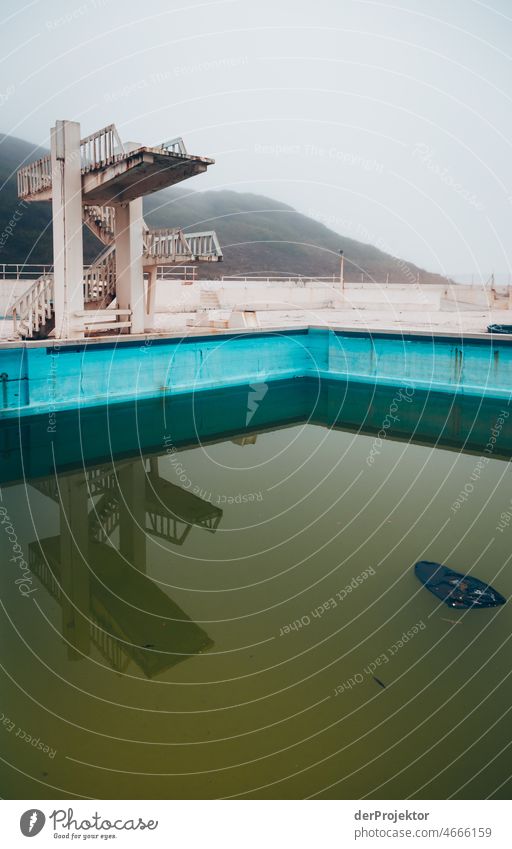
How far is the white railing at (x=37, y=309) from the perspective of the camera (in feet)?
43.8

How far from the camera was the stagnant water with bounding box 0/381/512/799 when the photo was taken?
11.9ft

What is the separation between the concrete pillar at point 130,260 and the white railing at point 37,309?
1.75 metres

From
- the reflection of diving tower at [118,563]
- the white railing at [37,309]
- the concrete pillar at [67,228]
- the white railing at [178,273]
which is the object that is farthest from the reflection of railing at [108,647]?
the white railing at [178,273]

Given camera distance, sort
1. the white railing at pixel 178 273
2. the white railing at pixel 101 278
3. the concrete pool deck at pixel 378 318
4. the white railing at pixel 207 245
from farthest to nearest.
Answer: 1. the concrete pool deck at pixel 378 318
2. the white railing at pixel 178 273
3. the white railing at pixel 207 245
4. the white railing at pixel 101 278

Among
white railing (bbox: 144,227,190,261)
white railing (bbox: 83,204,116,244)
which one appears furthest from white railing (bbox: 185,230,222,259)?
white railing (bbox: 83,204,116,244)

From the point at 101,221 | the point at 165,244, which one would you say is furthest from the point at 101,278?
the point at 165,244

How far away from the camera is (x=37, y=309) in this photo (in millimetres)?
13391

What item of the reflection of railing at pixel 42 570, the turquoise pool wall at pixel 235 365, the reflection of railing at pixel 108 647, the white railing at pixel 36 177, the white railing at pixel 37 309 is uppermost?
the white railing at pixel 36 177

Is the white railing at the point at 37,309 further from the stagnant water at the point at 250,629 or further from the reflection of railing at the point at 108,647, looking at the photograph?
the reflection of railing at the point at 108,647

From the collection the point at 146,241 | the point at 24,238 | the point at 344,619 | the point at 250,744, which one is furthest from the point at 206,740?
the point at 24,238

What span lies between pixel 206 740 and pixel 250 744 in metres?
0.26

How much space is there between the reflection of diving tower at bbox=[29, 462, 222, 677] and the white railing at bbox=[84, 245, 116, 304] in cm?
616

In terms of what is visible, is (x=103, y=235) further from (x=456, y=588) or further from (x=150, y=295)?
(x=456, y=588)

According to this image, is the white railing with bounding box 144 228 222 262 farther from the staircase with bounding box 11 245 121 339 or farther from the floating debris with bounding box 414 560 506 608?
the floating debris with bounding box 414 560 506 608
